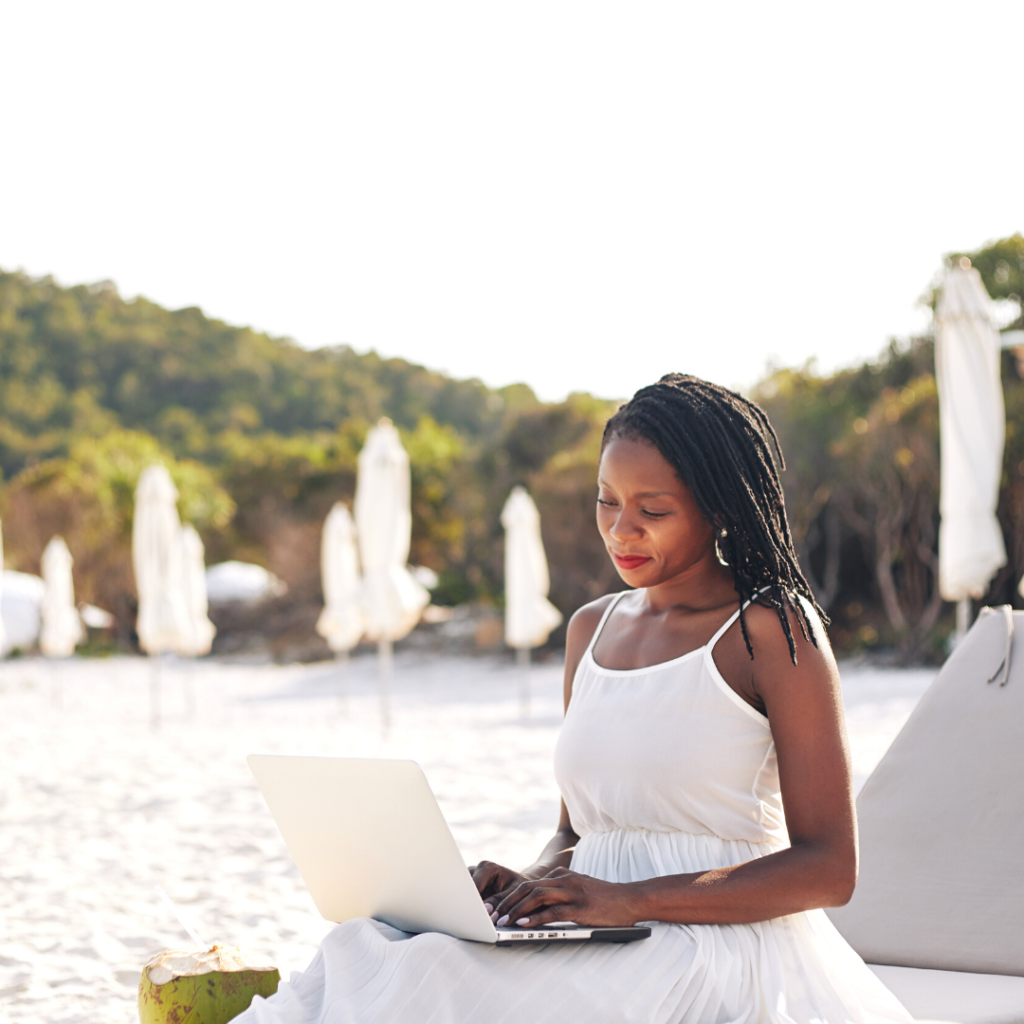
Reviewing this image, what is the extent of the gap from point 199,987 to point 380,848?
58cm

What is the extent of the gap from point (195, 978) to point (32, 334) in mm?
37565

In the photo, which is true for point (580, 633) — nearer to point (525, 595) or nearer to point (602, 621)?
point (602, 621)

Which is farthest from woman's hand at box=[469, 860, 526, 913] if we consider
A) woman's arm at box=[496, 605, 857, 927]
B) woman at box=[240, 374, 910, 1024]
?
woman's arm at box=[496, 605, 857, 927]

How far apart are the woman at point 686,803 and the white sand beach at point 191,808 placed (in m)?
1.61

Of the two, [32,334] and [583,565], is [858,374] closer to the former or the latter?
[583,565]

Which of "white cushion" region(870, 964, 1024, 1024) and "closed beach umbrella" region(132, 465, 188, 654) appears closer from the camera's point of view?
"white cushion" region(870, 964, 1024, 1024)

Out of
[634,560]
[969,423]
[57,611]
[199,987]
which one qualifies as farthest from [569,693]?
[57,611]

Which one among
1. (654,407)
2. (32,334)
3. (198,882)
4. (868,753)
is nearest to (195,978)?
(654,407)

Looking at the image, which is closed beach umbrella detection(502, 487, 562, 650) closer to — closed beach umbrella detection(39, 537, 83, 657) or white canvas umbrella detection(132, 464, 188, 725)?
white canvas umbrella detection(132, 464, 188, 725)

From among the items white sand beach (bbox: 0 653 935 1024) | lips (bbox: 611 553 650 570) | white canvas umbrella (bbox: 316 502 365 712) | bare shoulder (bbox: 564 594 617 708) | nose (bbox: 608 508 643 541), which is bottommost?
white sand beach (bbox: 0 653 935 1024)

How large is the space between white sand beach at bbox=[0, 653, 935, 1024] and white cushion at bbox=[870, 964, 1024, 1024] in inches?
62.2

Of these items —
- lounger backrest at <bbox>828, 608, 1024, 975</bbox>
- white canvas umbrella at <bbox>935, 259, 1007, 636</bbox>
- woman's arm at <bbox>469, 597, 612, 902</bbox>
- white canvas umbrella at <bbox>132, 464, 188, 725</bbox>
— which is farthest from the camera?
white canvas umbrella at <bbox>132, 464, 188, 725</bbox>

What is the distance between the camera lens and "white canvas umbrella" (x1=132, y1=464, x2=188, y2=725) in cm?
977

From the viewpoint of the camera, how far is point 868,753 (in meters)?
7.01
